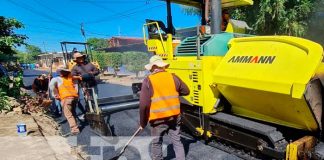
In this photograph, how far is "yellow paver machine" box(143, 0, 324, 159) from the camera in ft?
10.9

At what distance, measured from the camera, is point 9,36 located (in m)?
8.88

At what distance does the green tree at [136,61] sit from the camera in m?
21.1

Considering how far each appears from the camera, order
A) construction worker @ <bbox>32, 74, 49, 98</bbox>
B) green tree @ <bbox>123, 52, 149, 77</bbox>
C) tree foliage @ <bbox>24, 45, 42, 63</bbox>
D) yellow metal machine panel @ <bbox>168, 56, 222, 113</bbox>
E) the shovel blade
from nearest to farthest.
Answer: yellow metal machine panel @ <bbox>168, 56, 222, 113</bbox>
the shovel blade
construction worker @ <bbox>32, 74, 49, 98</bbox>
green tree @ <bbox>123, 52, 149, 77</bbox>
tree foliage @ <bbox>24, 45, 42, 63</bbox>

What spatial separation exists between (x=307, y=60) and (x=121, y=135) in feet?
12.7

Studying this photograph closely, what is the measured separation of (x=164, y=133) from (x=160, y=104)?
442 millimetres

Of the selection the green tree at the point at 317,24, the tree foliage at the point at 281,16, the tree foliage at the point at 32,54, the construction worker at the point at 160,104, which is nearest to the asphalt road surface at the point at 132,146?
the construction worker at the point at 160,104

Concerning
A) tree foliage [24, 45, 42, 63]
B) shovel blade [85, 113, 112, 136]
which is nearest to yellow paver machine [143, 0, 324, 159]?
shovel blade [85, 113, 112, 136]

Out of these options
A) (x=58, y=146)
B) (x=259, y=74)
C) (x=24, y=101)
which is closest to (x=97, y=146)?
(x=58, y=146)

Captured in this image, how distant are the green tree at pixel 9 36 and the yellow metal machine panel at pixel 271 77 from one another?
7213mm

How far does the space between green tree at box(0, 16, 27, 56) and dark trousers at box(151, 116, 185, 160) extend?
6.99 metres

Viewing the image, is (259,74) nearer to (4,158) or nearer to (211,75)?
(211,75)

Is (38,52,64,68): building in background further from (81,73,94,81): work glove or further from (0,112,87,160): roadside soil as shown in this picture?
(0,112,87,160): roadside soil

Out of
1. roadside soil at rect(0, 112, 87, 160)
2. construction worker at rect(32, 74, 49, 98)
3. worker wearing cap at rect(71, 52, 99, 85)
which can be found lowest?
roadside soil at rect(0, 112, 87, 160)

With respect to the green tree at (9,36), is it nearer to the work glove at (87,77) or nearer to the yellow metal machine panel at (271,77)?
the work glove at (87,77)
